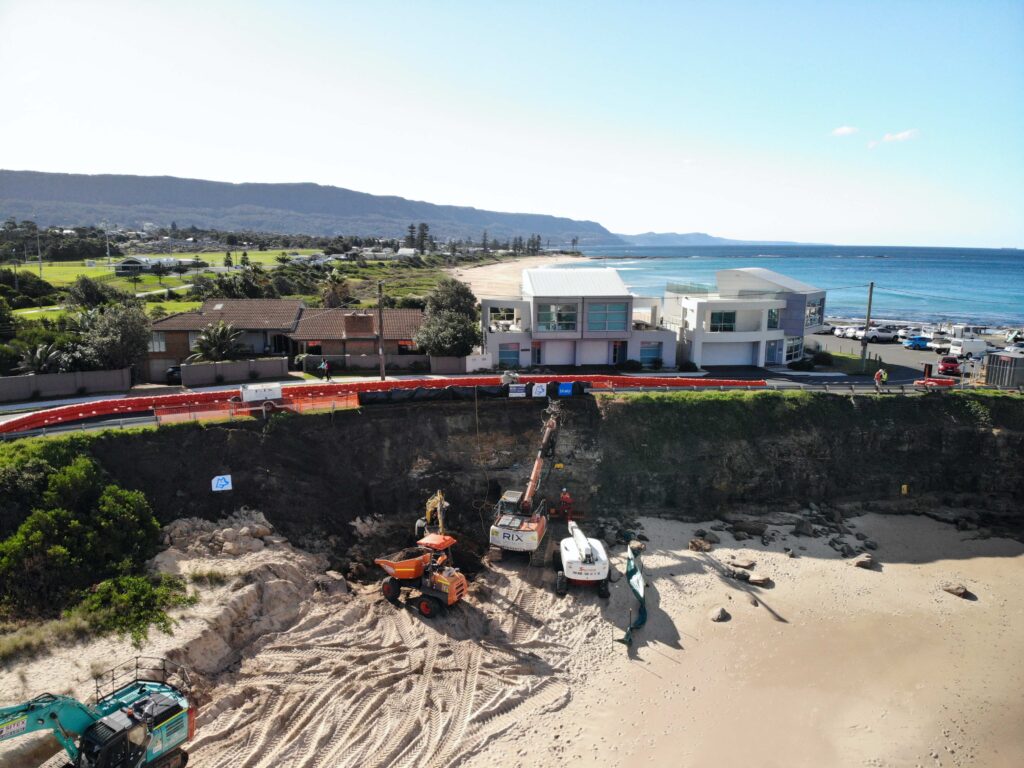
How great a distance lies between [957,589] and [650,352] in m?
29.0

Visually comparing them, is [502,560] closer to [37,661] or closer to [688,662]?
[688,662]

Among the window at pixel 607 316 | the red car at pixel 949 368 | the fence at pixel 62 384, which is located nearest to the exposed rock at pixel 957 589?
the window at pixel 607 316

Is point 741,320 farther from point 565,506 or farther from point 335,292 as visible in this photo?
point 335,292

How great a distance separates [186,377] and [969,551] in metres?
47.9

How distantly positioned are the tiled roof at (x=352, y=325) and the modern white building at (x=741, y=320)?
898 inches

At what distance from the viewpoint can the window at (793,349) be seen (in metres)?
55.6

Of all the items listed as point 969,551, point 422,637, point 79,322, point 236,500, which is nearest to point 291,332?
point 79,322

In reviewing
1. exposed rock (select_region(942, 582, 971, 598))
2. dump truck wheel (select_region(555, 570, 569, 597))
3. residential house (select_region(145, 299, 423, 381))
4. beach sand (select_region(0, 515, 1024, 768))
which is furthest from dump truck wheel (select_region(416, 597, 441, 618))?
residential house (select_region(145, 299, 423, 381))

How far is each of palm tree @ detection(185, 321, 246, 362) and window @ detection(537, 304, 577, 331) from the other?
76.7 feet

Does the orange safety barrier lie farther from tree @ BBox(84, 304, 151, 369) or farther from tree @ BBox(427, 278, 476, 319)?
tree @ BBox(427, 278, 476, 319)

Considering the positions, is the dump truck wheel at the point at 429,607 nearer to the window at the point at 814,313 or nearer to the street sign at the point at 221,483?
the street sign at the point at 221,483

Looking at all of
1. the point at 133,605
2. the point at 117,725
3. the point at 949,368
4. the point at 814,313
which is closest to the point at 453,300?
the point at 814,313

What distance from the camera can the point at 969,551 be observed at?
32156 mm

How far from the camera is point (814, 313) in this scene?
60625 millimetres
